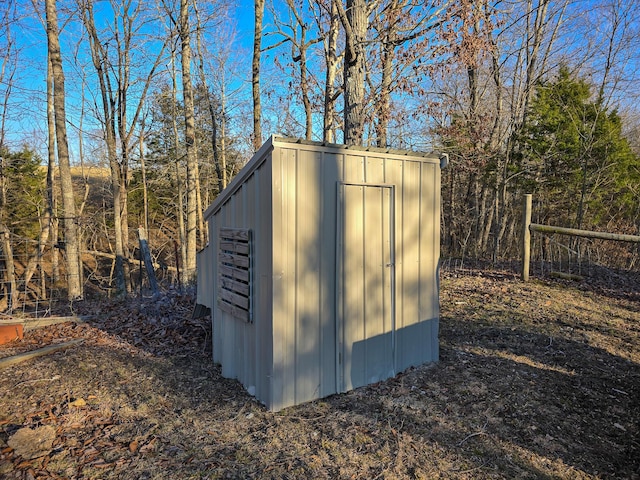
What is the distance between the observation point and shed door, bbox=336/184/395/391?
Answer: 3.64 m

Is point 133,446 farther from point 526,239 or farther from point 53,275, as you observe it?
point 526,239

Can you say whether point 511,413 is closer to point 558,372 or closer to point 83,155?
point 558,372

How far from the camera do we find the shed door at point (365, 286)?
3645 mm

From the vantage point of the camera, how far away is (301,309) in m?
3.40

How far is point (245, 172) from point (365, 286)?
58.6 inches

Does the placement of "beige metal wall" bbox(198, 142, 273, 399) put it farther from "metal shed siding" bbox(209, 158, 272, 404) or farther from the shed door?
the shed door

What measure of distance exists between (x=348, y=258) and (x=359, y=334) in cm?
72

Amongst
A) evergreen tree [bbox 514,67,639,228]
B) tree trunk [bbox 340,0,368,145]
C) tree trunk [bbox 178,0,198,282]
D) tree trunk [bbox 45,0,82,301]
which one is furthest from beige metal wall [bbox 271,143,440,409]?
evergreen tree [bbox 514,67,639,228]

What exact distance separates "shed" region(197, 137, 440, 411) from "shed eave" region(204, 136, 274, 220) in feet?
0.04

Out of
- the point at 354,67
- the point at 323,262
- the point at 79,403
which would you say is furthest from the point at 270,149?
the point at 354,67

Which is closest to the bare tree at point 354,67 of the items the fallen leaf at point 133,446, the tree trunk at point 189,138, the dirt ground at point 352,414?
the dirt ground at point 352,414

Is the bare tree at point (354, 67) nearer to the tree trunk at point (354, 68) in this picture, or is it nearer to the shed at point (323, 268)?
the tree trunk at point (354, 68)

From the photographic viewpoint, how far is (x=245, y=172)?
353 centimetres

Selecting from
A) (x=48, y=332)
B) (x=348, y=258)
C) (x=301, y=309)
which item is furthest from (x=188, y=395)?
(x=48, y=332)
